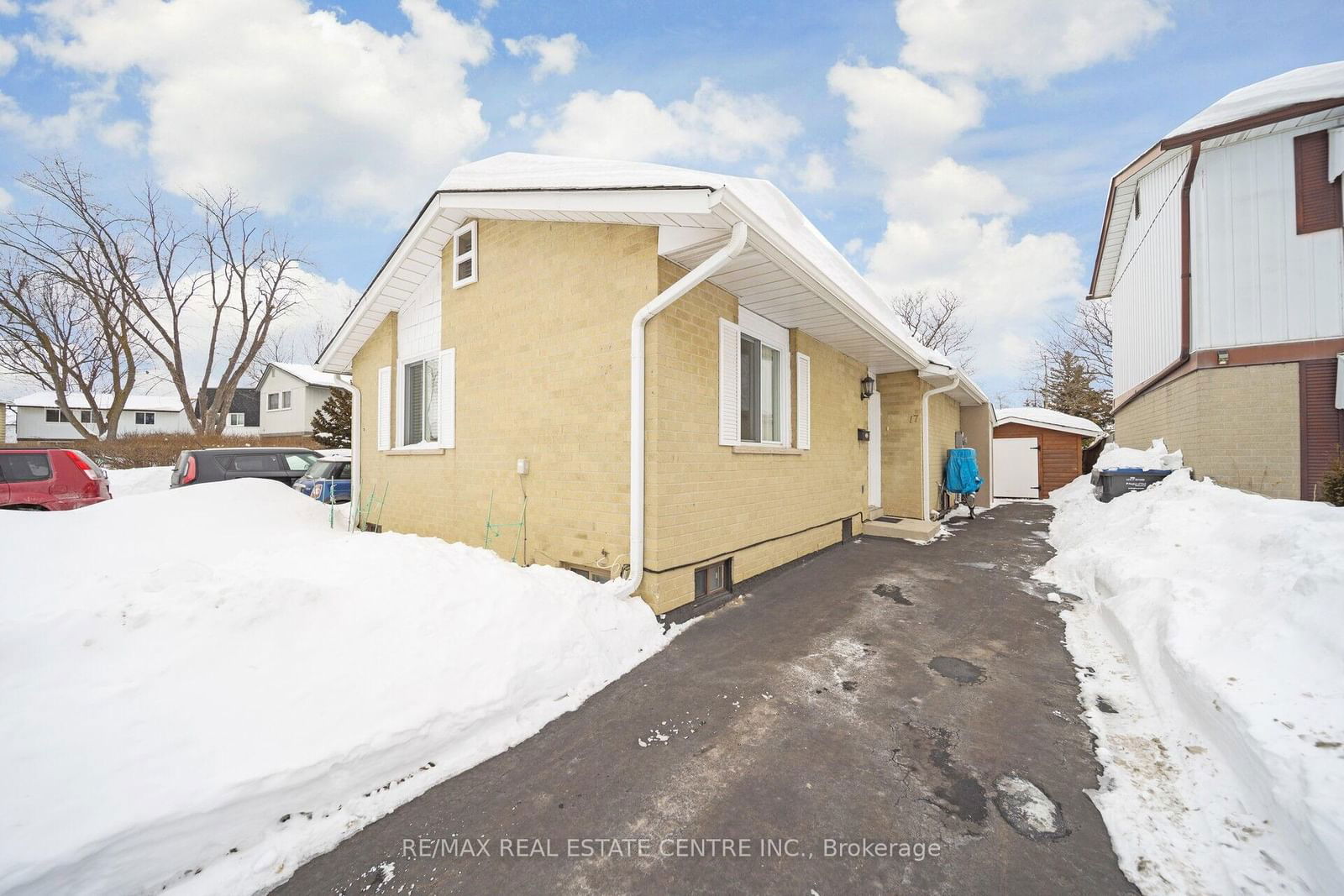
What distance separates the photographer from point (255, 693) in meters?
2.52

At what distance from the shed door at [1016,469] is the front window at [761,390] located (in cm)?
1447

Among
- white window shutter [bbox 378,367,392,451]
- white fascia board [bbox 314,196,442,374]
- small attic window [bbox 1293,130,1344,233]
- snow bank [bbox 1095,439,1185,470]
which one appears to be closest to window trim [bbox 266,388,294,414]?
white fascia board [bbox 314,196,442,374]

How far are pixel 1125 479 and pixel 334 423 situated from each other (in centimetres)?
2670

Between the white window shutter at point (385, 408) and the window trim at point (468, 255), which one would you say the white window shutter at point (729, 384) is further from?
the white window shutter at point (385, 408)

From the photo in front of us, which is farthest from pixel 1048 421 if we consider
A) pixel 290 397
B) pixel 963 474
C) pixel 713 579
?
pixel 290 397

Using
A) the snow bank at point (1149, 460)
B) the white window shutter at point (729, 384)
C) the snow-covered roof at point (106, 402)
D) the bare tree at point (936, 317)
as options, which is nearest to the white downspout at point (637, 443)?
the white window shutter at point (729, 384)

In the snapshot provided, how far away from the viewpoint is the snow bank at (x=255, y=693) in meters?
1.90

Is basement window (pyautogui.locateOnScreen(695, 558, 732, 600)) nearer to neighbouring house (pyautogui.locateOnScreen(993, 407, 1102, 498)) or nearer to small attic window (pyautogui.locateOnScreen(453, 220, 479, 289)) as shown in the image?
small attic window (pyautogui.locateOnScreen(453, 220, 479, 289))

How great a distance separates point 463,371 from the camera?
6.52 m

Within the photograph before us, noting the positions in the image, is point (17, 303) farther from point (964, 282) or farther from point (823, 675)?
point (964, 282)

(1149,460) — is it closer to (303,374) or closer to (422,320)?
(422,320)

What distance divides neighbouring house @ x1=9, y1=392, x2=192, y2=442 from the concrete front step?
45963 millimetres

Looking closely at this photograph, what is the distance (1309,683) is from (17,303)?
3512cm

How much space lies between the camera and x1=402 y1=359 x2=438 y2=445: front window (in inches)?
287
